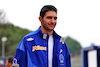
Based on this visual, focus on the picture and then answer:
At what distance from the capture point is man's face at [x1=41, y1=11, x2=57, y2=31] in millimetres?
3134

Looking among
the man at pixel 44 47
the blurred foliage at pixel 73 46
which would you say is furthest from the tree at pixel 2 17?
the blurred foliage at pixel 73 46

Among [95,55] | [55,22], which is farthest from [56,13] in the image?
[95,55]

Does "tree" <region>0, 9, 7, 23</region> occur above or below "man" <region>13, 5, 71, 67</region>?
above

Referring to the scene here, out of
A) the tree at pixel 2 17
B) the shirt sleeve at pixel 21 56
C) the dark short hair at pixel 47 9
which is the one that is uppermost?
the tree at pixel 2 17

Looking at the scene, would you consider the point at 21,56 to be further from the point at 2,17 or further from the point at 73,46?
the point at 73,46

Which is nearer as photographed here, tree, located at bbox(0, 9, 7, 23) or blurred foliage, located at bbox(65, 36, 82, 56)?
tree, located at bbox(0, 9, 7, 23)

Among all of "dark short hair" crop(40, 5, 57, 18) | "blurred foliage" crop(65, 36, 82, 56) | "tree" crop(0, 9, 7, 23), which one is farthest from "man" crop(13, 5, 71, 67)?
"blurred foliage" crop(65, 36, 82, 56)

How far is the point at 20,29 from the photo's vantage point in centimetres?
8462

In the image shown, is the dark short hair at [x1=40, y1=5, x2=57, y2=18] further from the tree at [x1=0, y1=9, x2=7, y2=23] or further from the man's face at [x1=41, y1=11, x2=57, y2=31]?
the tree at [x1=0, y1=9, x2=7, y2=23]

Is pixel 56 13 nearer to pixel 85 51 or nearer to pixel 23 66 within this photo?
pixel 23 66

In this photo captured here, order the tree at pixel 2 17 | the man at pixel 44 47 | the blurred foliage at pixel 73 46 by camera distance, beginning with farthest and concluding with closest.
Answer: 1. the blurred foliage at pixel 73 46
2. the tree at pixel 2 17
3. the man at pixel 44 47

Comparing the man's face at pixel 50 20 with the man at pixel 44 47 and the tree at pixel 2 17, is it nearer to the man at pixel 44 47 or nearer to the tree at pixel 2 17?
the man at pixel 44 47

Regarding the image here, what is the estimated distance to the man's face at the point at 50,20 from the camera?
10.3ft

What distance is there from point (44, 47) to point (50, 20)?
35 centimetres
